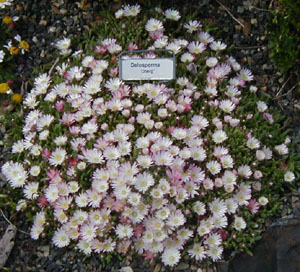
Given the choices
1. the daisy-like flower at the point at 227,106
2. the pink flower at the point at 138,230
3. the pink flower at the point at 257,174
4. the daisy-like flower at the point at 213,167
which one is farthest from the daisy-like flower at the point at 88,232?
the daisy-like flower at the point at 227,106

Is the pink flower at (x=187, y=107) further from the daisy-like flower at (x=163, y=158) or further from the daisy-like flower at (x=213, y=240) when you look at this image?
the daisy-like flower at (x=213, y=240)

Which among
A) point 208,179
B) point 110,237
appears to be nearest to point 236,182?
point 208,179

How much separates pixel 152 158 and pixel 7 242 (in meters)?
1.08

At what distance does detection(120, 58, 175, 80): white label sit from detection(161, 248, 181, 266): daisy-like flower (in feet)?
3.81

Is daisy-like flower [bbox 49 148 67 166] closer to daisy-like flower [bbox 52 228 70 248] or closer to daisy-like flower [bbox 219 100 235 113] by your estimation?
daisy-like flower [bbox 52 228 70 248]

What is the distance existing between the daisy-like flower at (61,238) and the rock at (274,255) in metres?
0.99

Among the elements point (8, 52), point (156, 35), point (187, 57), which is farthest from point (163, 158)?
point (8, 52)

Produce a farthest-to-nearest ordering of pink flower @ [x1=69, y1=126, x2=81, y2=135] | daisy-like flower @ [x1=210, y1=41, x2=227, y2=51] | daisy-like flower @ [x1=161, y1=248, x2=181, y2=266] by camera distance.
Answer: daisy-like flower @ [x1=210, y1=41, x2=227, y2=51] → pink flower @ [x1=69, y1=126, x2=81, y2=135] → daisy-like flower @ [x1=161, y1=248, x2=181, y2=266]

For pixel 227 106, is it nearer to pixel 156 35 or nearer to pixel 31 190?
pixel 156 35

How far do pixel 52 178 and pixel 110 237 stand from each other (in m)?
0.52

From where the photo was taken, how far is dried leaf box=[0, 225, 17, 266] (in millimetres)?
2840

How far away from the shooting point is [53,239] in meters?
2.74

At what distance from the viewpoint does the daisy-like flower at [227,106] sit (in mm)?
3053

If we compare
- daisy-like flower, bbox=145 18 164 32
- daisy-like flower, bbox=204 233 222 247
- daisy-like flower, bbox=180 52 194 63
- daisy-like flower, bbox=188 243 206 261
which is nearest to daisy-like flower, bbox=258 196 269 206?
daisy-like flower, bbox=204 233 222 247
